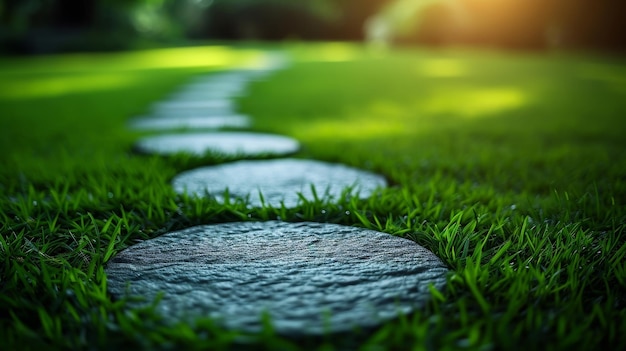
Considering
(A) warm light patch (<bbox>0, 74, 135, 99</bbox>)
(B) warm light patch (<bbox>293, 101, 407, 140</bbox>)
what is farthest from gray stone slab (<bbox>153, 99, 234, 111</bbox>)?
(A) warm light patch (<bbox>0, 74, 135, 99</bbox>)

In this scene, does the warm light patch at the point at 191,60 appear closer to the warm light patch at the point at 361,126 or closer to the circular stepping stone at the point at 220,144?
the warm light patch at the point at 361,126

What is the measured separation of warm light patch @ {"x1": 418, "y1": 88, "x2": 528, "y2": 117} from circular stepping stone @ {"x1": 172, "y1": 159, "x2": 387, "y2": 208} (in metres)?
2.42

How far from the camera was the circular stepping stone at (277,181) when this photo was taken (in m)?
1.66

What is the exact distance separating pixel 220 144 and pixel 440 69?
7.13 m

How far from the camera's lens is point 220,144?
259cm

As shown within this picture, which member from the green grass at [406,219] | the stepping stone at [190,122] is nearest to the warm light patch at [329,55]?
the stepping stone at [190,122]

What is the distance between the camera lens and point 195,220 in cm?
146

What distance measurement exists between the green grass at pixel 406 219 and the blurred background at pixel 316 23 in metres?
11.2

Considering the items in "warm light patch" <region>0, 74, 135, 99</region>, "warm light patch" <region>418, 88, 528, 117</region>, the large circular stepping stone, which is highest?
"warm light patch" <region>0, 74, 135, 99</region>

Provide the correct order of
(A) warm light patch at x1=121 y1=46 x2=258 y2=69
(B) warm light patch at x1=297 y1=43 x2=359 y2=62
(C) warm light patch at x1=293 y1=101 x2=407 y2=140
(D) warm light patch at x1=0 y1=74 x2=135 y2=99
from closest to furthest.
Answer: (C) warm light patch at x1=293 y1=101 x2=407 y2=140 < (D) warm light patch at x1=0 y1=74 x2=135 y2=99 < (A) warm light patch at x1=121 y1=46 x2=258 y2=69 < (B) warm light patch at x1=297 y1=43 x2=359 y2=62

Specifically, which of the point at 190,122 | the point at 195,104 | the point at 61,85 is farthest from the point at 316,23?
the point at 190,122

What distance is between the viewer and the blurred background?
13.8 meters

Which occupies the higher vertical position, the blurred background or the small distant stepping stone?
the blurred background

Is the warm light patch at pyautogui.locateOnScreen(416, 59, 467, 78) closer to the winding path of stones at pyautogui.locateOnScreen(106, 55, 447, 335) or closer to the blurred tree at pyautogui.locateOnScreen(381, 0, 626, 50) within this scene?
the blurred tree at pyautogui.locateOnScreen(381, 0, 626, 50)
